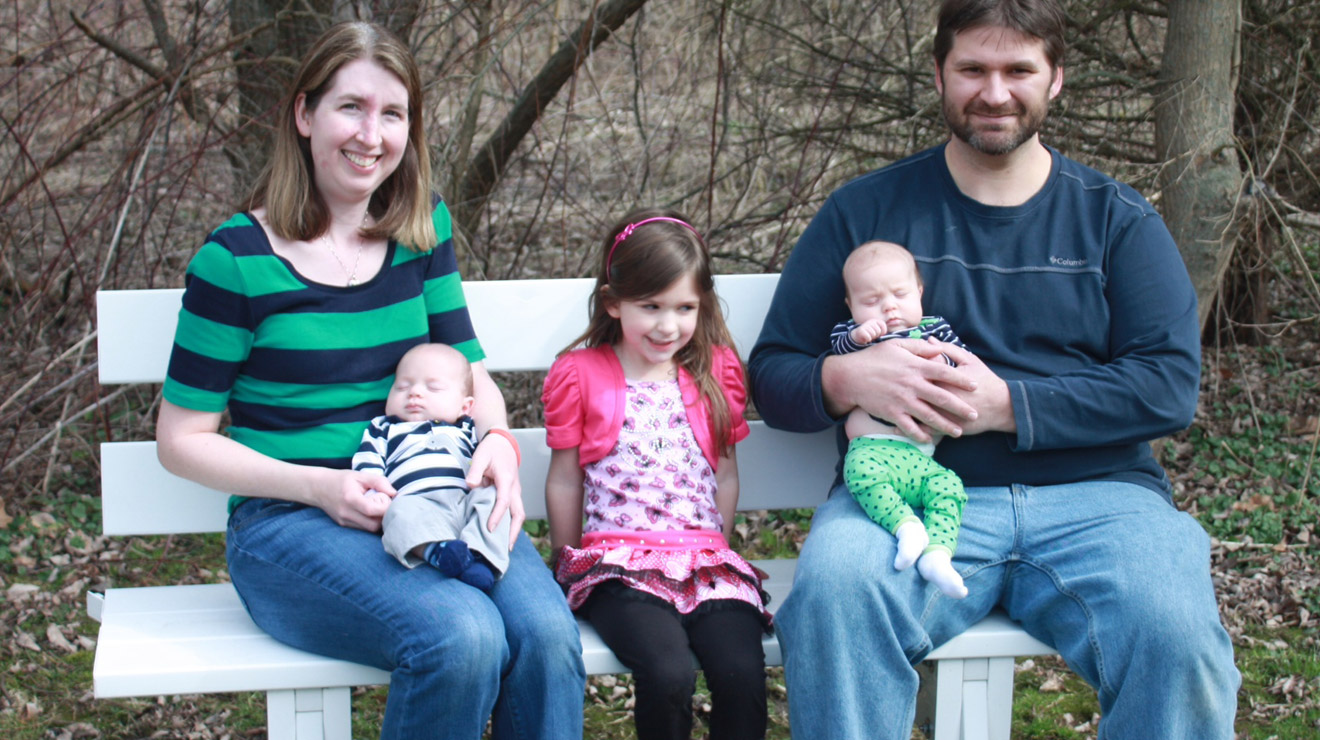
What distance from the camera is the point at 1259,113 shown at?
4.87m

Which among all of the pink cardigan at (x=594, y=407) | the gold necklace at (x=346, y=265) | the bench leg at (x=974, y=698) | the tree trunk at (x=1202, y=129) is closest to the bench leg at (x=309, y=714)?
the pink cardigan at (x=594, y=407)

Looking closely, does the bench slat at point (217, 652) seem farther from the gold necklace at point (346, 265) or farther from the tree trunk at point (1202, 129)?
the tree trunk at point (1202, 129)

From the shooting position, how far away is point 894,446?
270 centimetres

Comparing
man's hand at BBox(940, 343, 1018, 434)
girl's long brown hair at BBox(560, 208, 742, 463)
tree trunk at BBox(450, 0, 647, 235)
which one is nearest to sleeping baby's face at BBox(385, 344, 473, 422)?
girl's long brown hair at BBox(560, 208, 742, 463)

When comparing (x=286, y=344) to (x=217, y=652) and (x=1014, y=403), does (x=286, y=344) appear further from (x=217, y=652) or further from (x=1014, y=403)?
(x=1014, y=403)

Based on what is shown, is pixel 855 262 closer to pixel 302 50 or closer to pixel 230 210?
pixel 302 50

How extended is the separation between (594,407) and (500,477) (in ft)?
1.05

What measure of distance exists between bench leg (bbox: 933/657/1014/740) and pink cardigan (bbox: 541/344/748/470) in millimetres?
690

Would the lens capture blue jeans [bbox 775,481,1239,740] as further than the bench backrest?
No

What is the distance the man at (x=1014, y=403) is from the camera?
2352 millimetres

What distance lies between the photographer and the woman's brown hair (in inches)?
102

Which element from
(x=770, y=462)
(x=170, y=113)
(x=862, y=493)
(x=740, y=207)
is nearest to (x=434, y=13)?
(x=170, y=113)

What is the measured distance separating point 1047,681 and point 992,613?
3.74 feet

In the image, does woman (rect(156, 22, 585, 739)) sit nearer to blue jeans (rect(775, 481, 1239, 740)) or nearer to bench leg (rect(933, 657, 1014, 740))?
blue jeans (rect(775, 481, 1239, 740))
